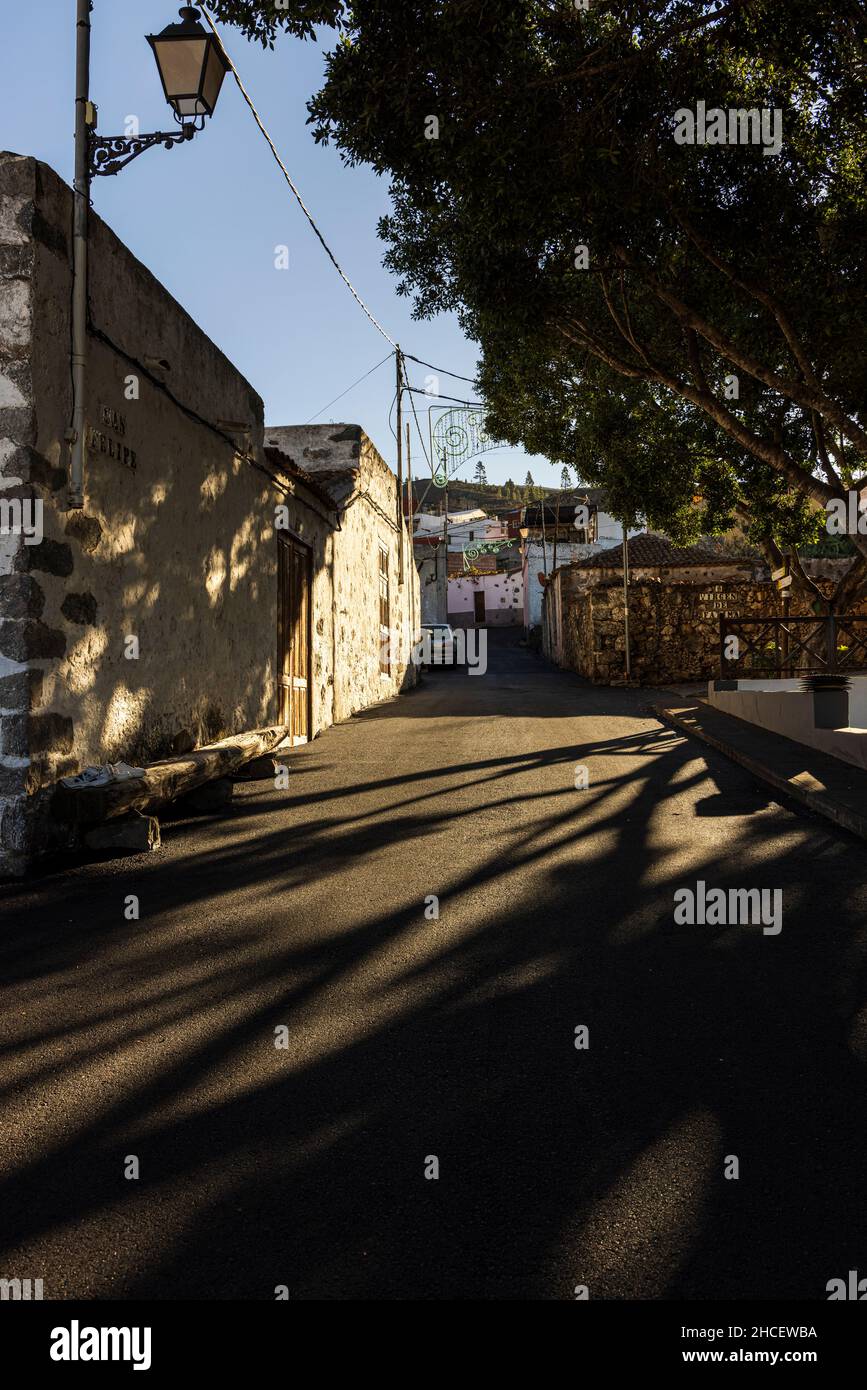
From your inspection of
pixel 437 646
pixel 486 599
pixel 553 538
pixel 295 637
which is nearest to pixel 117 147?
pixel 295 637

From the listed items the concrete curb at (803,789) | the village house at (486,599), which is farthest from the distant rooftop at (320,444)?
the village house at (486,599)

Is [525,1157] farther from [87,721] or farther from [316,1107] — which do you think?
[87,721]

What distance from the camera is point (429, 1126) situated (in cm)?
265

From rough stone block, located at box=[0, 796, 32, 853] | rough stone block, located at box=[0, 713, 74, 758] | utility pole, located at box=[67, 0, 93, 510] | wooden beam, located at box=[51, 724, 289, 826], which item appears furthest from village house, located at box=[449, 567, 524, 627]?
rough stone block, located at box=[0, 796, 32, 853]

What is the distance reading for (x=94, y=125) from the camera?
5969 mm

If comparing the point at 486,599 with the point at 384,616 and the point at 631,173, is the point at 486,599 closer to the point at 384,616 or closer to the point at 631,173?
the point at 384,616

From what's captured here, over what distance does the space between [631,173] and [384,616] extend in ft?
43.4

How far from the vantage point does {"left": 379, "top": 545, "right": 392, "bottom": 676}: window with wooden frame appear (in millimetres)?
20453

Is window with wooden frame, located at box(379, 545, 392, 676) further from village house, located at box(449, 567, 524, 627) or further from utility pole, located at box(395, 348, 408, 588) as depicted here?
village house, located at box(449, 567, 524, 627)

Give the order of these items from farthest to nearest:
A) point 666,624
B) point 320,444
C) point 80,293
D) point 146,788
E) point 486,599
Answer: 1. point 486,599
2. point 666,624
3. point 320,444
4. point 146,788
5. point 80,293

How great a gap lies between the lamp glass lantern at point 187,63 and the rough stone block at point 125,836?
4.66 metres
